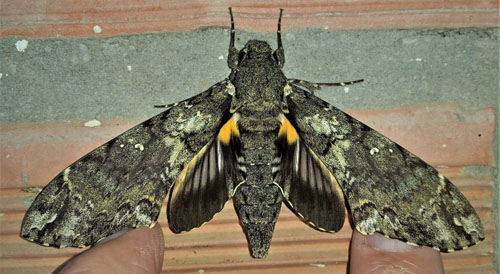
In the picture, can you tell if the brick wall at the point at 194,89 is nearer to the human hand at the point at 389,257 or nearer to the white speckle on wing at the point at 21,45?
the white speckle on wing at the point at 21,45

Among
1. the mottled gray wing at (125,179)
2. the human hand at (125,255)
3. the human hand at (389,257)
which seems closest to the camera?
the mottled gray wing at (125,179)

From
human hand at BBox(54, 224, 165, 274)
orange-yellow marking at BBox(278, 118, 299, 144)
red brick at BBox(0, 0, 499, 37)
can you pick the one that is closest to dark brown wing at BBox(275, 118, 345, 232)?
orange-yellow marking at BBox(278, 118, 299, 144)

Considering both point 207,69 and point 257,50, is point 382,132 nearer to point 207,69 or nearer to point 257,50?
point 257,50

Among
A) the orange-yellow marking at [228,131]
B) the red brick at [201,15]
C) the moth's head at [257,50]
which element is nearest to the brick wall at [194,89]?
the red brick at [201,15]

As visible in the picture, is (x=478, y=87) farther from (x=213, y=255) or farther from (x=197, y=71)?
(x=213, y=255)

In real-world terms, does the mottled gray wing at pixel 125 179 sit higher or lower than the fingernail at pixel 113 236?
higher

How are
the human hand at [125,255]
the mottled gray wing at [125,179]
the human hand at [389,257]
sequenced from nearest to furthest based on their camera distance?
the mottled gray wing at [125,179] < the human hand at [125,255] < the human hand at [389,257]

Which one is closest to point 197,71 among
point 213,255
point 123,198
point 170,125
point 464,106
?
point 170,125

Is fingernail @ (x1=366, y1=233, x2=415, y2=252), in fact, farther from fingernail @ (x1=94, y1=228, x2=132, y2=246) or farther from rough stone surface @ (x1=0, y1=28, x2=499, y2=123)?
fingernail @ (x1=94, y1=228, x2=132, y2=246)
